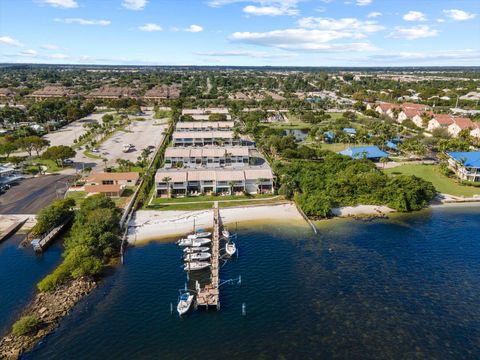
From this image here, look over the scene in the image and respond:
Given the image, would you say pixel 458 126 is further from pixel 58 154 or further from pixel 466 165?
pixel 58 154

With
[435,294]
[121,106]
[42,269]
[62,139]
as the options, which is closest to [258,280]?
[435,294]

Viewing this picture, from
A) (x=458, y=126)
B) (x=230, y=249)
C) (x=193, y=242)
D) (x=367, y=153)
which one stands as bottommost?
(x=230, y=249)

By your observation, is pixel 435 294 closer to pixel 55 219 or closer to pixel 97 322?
pixel 97 322

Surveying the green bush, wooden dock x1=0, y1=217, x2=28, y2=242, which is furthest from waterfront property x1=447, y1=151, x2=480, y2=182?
wooden dock x1=0, y1=217, x2=28, y2=242

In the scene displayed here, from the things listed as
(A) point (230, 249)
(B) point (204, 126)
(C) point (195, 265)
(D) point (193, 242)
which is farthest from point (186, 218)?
(B) point (204, 126)

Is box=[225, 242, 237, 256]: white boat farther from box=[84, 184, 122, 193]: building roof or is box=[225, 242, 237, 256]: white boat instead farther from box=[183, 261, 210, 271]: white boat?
box=[84, 184, 122, 193]: building roof

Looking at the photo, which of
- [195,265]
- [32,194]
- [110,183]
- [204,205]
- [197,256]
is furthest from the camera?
[110,183]
